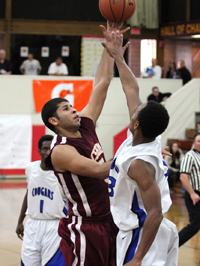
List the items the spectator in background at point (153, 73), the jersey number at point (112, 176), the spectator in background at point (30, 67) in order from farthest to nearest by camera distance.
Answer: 1. the spectator in background at point (153, 73)
2. the spectator in background at point (30, 67)
3. the jersey number at point (112, 176)

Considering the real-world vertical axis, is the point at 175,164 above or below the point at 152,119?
below

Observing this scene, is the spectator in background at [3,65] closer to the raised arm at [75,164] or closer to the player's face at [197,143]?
the player's face at [197,143]

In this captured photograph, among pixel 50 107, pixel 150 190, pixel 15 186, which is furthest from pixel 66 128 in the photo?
pixel 15 186

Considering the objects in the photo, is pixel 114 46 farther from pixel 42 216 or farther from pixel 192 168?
pixel 192 168

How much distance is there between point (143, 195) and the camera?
2.36m

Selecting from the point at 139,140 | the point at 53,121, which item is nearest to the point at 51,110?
the point at 53,121

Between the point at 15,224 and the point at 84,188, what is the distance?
488 cm

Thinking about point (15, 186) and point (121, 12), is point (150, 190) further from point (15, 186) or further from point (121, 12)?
point (15, 186)

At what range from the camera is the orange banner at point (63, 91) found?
1330 cm

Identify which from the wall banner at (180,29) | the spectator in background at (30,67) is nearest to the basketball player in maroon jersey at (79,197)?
the spectator in background at (30,67)

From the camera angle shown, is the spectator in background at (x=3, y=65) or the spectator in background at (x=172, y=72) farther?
the spectator in background at (x=172, y=72)

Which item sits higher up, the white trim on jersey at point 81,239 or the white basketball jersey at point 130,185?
the white basketball jersey at point 130,185

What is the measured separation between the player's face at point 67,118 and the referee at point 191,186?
2753 mm

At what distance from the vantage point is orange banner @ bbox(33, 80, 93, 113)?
13.3 m
